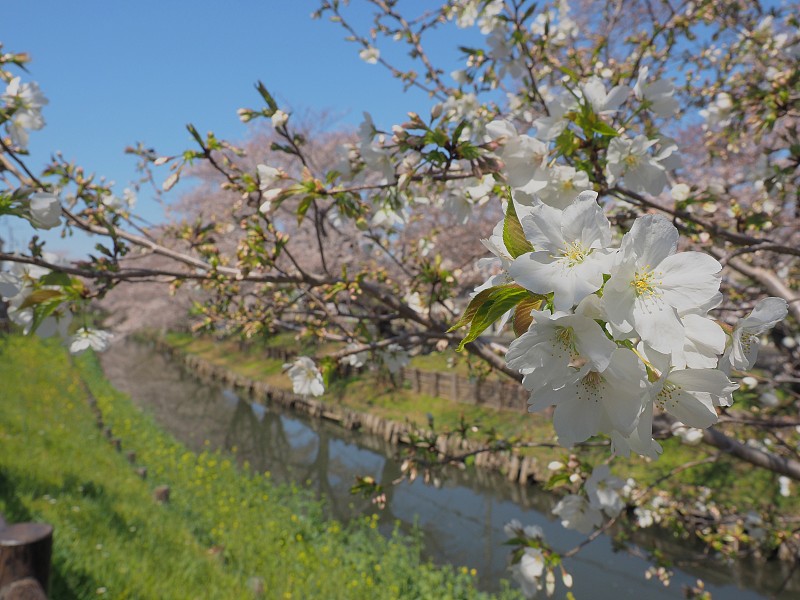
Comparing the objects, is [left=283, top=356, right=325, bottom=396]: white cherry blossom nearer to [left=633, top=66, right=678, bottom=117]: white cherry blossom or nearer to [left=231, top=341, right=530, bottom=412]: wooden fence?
[left=633, top=66, right=678, bottom=117]: white cherry blossom


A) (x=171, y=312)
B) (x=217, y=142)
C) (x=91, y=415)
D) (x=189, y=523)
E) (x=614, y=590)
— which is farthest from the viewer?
(x=171, y=312)

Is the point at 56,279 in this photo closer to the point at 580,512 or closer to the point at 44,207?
the point at 44,207

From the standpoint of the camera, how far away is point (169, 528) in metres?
4.70

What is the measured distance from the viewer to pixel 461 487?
30.7 feet

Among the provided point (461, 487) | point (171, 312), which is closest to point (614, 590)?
point (461, 487)

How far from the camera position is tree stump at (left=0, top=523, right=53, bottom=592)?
1.92 m

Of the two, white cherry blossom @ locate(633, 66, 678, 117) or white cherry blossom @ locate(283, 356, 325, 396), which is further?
white cherry blossom @ locate(283, 356, 325, 396)

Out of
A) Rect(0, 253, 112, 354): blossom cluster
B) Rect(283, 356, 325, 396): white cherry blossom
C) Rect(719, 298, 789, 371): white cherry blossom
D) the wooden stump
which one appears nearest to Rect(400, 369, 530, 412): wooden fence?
Rect(283, 356, 325, 396): white cherry blossom

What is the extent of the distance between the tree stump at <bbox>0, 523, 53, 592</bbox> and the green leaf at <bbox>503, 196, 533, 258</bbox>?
2315 millimetres

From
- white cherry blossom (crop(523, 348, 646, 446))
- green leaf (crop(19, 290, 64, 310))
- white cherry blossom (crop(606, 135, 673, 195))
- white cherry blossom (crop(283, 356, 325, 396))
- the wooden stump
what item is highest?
white cherry blossom (crop(606, 135, 673, 195))

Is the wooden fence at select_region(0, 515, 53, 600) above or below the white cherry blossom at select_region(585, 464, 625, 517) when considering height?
below

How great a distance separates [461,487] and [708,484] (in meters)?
4.07

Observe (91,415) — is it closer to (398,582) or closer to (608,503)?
(398,582)

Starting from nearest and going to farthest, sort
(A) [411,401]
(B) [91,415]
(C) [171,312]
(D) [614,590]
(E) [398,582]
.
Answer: (E) [398,582] → (D) [614,590] → (B) [91,415] → (A) [411,401] → (C) [171,312]
